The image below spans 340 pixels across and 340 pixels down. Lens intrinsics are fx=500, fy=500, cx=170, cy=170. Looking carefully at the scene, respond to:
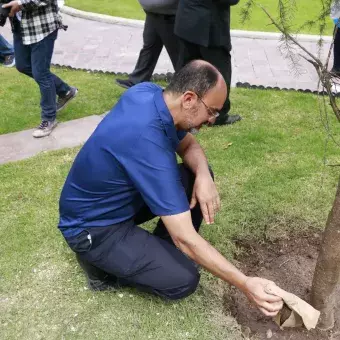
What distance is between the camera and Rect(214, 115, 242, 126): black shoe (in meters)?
4.53

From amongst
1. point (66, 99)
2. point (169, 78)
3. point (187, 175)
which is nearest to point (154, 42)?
point (169, 78)

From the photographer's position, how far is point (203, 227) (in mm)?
3201

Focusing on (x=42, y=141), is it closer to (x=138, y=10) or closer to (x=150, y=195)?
(x=150, y=195)

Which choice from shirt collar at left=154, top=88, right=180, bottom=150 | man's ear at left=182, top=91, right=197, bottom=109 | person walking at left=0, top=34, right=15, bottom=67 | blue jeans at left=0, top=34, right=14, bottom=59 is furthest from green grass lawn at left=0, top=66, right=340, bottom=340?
blue jeans at left=0, top=34, right=14, bottom=59

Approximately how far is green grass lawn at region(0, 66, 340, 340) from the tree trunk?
446 millimetres

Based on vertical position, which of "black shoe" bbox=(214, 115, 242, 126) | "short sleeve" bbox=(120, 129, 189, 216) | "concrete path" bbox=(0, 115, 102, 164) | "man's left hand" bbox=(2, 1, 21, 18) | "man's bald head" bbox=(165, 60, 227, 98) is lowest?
"concrete path" bbox=(0, 115, 102, 164)

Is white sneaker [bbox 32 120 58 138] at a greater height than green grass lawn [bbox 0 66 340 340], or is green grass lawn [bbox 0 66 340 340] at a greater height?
green grass lawn [bbox 0 66 340 340]

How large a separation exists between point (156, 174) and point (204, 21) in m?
2.22

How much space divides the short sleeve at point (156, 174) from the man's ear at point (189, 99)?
16 cm

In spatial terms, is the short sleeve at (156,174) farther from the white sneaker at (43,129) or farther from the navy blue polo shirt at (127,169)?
the white sneaker at (43,129)

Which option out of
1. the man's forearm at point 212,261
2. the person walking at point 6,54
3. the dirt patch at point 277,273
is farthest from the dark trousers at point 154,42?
the man's forearm at point 212,261

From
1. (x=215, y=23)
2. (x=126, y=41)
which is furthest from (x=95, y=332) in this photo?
(x=126, y=41)

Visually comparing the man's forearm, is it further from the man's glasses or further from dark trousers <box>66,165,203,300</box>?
the man's glasses

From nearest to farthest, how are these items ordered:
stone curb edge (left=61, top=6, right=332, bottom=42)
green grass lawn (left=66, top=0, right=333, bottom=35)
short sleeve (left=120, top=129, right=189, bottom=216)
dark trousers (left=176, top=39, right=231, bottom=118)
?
short sleeve (left=120, top=129, right=189, bottom=216)
dark trousers (left=176, top=39, right=231, bottom=118)
stone curb edge (left=61, top=6, right=332, bottom=42)
green grass lawn (left=66, top=0, right=333, bottom=35)
